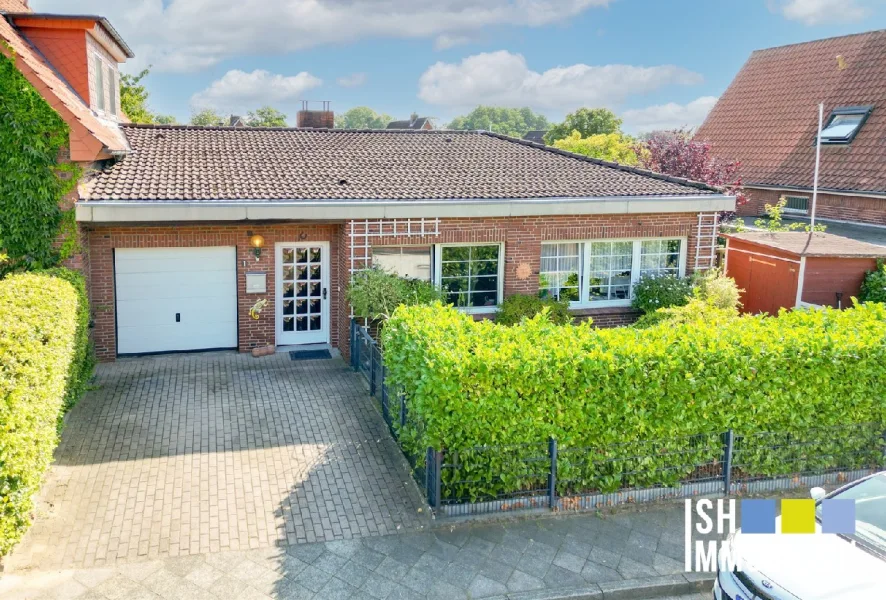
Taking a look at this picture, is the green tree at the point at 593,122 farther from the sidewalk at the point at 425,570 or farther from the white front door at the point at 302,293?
the sidewalk at the point at 425,570

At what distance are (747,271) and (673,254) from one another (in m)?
2.59

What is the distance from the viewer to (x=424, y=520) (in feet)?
28.2

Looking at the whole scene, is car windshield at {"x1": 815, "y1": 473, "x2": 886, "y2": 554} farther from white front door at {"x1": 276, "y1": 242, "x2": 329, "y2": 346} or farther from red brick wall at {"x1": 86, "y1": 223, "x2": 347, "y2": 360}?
white front door at {"x1": 276, "y1": 242, "x2": 329, "y2": 346}

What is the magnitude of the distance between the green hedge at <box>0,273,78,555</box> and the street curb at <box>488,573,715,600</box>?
456 centimetres

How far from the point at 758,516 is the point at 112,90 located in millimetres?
16469

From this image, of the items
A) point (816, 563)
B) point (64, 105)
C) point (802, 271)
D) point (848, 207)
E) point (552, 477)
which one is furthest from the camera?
point (848, 207)

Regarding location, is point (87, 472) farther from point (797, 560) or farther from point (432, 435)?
point (797, 560)

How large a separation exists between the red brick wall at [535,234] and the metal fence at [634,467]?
205 inches

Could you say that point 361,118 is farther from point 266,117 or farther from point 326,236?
point 326,236

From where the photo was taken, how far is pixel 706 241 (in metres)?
16.8

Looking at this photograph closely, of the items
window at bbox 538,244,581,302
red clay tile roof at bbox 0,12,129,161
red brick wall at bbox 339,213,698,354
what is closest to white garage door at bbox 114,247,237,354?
red clay tile roof at bbox 0,12,129,161

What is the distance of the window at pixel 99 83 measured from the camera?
16337 millimetres

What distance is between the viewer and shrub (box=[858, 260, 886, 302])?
1650 centimetres

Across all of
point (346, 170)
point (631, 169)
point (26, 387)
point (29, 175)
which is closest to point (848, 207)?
point (631, 169)
